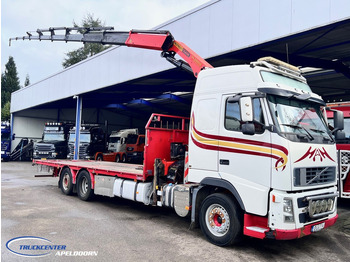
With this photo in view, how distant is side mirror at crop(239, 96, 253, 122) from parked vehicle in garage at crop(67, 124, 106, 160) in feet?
60.7

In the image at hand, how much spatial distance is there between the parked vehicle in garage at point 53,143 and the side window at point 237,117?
19485mm

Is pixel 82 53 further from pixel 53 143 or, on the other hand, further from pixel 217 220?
pixel 217 220

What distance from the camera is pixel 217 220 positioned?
5.62 metres

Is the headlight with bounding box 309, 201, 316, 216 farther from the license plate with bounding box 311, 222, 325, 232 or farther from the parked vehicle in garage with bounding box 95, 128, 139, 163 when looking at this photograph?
the parked vehicle in garage with bounding box 95, 128, 139, 163

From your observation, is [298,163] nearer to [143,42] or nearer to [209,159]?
[209,159]

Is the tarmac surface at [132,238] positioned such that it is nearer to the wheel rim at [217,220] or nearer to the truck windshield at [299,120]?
the wheel rim at [217,220]

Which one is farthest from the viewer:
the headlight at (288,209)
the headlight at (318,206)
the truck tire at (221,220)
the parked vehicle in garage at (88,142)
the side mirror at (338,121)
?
the parked vehicle in garage at (88,142)

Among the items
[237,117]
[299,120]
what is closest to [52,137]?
[237,117]

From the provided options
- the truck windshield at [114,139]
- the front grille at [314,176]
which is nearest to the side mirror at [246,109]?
the front grille at [314,176]

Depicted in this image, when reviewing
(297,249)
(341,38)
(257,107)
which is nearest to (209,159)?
(257,107)

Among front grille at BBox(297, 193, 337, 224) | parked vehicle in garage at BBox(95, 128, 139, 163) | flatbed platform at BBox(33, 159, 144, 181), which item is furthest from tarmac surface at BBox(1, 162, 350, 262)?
parked vehicle in garage at BBox(95, 128, 139, 163)

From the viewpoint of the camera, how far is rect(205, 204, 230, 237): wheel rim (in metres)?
5.40

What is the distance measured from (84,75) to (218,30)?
1168 cm

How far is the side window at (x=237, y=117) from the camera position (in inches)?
196
